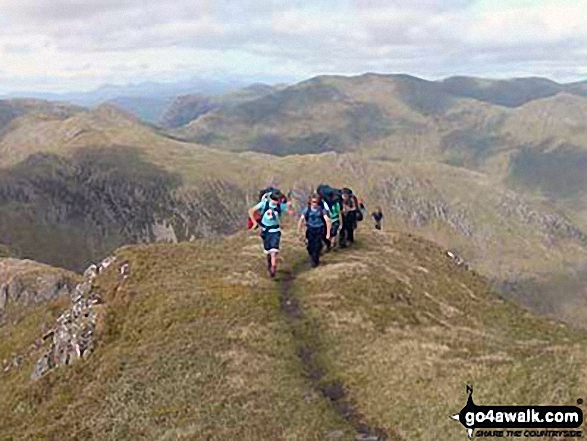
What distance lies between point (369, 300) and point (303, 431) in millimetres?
19829

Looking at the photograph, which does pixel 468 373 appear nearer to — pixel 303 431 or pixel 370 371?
pixel 370 371

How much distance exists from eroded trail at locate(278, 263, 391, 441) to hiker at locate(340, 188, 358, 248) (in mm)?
6580

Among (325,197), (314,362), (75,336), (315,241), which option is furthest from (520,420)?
(75,336)

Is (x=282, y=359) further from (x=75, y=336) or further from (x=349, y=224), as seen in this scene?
(x=349, y=224)

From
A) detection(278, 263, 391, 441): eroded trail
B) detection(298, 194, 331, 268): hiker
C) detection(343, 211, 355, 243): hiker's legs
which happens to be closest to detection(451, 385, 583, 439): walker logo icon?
detection(278, 263, 391, 441): eroded trail

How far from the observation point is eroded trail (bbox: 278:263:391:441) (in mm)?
25094

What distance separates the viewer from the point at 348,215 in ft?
182

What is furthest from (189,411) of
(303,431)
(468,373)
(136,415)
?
(468,373)

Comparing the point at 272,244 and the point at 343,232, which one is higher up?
the point at 272,244

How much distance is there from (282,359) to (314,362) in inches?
56.1

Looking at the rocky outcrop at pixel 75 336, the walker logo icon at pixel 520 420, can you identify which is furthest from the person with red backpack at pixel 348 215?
the walker logo icon at pixel 520 420

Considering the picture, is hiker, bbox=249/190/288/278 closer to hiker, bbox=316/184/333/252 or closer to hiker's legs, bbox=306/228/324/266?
hiker's legs, bbox=306/228/324/266

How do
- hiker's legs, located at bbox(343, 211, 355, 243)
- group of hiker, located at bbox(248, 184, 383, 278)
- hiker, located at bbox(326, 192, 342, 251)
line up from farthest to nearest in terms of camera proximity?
hiker's legs, located at bbox(343, 211, 355, 243)
hiker, located at bbox(326, 192, 342, 251)
group of hiker, located at bbox(248, 184, 383, 278)

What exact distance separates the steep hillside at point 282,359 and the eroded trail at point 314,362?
87 mm
